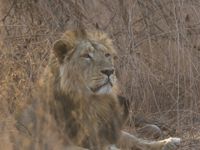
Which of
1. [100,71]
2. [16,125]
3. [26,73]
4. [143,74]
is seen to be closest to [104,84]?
[100,71]

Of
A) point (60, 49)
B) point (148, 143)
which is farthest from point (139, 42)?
point (60, 49)

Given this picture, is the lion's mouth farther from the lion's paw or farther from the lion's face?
the lion's paw

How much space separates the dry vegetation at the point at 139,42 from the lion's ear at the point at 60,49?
80cm

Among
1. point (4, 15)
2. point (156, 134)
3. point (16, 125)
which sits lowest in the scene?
point (156, 134)

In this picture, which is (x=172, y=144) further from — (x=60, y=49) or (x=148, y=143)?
(x=60, y=49)

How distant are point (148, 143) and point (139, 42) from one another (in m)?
1.62

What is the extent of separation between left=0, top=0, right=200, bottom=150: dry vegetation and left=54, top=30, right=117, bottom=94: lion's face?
83 cm

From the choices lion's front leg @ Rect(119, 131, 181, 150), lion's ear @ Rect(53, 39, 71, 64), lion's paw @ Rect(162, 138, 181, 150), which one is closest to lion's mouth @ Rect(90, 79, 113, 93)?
lion's ear @ Rect(53, 39, 71, 64)

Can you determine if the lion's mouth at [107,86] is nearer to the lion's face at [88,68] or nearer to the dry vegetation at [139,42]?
the lion's face at [88,68]

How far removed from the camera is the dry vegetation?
6.10 m

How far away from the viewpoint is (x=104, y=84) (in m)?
4.71

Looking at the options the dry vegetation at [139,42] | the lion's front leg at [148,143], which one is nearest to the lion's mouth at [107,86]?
the lion's front leg at [148,143]

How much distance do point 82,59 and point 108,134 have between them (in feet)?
1.90

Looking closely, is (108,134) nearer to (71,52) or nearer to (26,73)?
(71,52)
